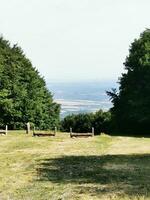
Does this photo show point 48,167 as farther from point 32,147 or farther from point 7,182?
point 32,147

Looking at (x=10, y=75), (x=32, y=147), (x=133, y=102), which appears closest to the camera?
(x=32, y=147)

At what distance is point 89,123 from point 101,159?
260ft

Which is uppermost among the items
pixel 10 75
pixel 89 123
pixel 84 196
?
pixel 10 75

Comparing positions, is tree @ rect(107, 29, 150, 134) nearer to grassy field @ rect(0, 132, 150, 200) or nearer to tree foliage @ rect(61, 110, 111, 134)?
tree foliage @ rect(61, 110, 111, 134)

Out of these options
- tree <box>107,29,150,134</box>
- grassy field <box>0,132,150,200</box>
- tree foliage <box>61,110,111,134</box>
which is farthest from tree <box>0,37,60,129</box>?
grassy field <box>0,132,150,200</box>

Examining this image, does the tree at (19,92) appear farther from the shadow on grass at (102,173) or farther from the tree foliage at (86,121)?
the shadow on grass at (102,173)

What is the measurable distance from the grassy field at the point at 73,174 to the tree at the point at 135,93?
113 ft

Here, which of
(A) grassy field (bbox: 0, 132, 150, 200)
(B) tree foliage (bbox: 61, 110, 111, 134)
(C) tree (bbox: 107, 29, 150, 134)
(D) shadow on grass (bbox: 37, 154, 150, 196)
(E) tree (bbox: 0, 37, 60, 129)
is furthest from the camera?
(B) tree foliage (bbox: 61, 110, 111, 134)

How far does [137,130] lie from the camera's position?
287 feet

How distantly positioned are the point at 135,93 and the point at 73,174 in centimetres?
5473

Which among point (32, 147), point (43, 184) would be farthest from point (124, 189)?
point (32, 147)

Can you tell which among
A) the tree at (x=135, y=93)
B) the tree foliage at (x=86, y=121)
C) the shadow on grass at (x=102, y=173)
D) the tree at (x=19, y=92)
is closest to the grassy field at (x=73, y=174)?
the shadow on grass at (x=102, y=173)

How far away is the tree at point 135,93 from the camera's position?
82312 millimetres

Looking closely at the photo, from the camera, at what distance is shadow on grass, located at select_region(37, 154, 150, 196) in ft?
82.0
